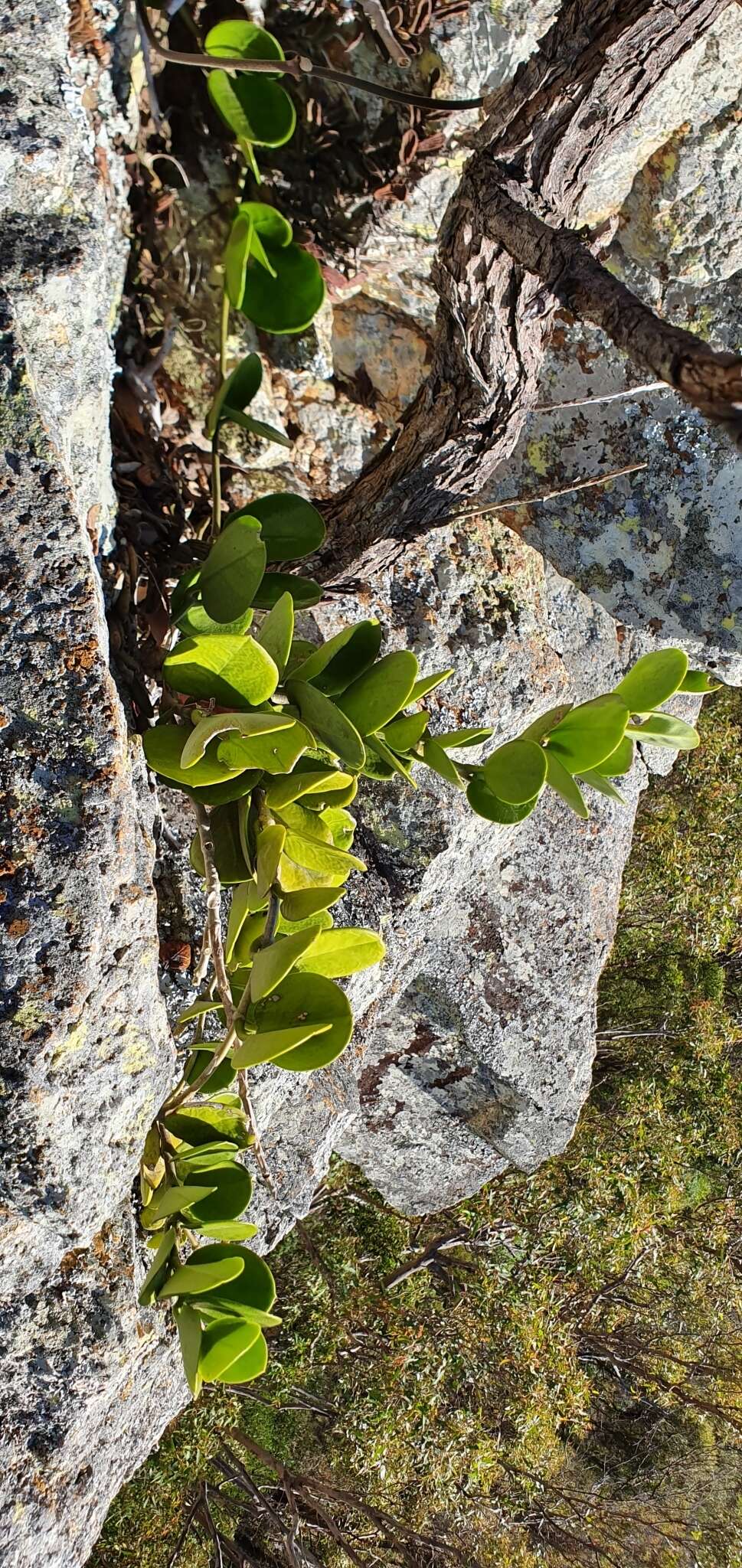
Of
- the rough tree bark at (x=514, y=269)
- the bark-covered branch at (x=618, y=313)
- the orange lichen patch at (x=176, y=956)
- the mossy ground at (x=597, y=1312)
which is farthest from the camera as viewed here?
the mossy ground at (x=597, y=1312)

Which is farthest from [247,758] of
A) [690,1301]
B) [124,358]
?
[690,1301]

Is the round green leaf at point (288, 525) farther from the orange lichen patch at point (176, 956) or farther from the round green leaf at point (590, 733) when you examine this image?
the orange lichen patch at point (176, 956)

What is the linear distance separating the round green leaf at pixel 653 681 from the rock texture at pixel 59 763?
12.6 inches

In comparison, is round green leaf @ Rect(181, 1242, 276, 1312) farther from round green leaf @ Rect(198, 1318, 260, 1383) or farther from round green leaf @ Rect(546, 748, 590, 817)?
round green leaf @ Rect(546, 748, 590, 817)

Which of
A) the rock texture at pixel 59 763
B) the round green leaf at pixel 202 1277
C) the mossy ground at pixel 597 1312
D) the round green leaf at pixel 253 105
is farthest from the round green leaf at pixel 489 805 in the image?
the mossy ground at pixel 597 1312

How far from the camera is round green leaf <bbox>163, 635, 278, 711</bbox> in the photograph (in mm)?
528

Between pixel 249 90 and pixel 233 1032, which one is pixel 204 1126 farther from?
pixel 249 90

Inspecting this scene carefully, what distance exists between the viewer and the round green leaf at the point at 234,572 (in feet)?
1.90

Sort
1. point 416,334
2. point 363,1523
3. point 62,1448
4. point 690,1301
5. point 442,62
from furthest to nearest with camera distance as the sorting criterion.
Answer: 1. point 690,1301
2. point 363,1523
3. point 416,334
4. point 442,62
5. point 62,1448

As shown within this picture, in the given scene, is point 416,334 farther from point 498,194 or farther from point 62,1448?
point 62,1448

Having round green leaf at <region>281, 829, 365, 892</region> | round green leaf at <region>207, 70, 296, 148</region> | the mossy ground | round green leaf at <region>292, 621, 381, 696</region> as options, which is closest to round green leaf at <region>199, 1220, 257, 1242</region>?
round green leaf at <region>281, 829, 365, 892</region>

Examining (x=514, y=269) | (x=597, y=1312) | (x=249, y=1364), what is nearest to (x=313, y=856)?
(x=249, y=1364)

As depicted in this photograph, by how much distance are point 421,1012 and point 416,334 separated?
3.33ft

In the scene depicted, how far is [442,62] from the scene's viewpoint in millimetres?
986
